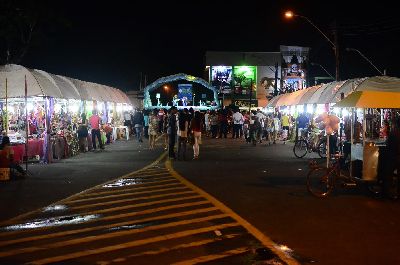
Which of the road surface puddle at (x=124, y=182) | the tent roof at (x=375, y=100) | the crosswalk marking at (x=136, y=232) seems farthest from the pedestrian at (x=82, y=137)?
the tent roof at (x=375, y=100)

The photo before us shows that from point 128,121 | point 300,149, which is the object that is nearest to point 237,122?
point 128,121

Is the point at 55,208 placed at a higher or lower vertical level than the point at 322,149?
lower

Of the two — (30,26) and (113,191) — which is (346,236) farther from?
(30,26)

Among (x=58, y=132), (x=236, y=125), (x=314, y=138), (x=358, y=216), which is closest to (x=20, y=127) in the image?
(x=58, y=132)

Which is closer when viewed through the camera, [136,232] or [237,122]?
[136,232]

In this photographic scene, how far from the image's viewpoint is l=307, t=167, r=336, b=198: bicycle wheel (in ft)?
39.4

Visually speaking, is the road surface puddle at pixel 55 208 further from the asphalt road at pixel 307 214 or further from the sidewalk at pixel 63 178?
the asphalt road at pixel 307 214

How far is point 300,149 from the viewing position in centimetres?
2261

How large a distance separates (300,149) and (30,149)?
11204 millimetres

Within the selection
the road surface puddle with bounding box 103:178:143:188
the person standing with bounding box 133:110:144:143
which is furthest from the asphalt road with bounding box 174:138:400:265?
the person standing with bounding box 133:110:144:143

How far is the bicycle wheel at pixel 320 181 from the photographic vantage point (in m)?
12.0

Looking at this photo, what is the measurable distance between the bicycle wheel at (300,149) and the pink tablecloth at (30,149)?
10556mm

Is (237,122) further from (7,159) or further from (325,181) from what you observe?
(325,181)

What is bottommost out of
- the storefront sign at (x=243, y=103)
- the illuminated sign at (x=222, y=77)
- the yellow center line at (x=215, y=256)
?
the yellow center line at (x=215, y=256)
